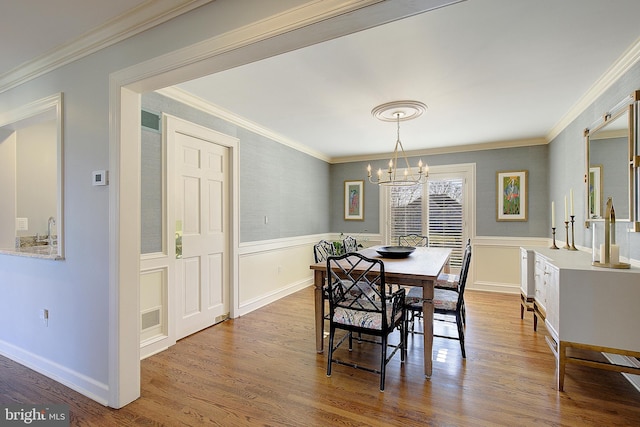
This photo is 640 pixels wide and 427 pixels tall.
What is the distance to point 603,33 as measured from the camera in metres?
2.05

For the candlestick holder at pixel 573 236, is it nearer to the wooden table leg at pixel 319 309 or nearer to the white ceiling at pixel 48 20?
the wooden table leg at pixel 319 309

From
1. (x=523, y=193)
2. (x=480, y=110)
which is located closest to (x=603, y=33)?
(x=480, y=110)

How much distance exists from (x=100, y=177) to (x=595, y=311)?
139 inches

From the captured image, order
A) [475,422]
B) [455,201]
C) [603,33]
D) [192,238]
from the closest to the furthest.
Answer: [475,422], [603,33], [192,238], [455,201]

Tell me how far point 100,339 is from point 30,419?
57cm

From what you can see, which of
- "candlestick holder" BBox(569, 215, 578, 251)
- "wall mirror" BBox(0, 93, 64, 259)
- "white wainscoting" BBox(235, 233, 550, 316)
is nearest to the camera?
"wall mirror" BBox(0, 93, 64, 259)

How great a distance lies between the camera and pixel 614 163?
8.43 feet

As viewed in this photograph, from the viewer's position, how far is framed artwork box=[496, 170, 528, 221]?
15.8 ft

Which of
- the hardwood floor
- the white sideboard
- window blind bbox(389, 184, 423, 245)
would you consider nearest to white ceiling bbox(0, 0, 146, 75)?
the hardwood floor

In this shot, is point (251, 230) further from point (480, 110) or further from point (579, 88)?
point (579, 88)

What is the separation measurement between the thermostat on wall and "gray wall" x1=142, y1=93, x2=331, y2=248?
69 cm

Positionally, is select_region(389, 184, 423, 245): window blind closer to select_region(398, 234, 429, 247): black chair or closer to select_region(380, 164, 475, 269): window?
select_region(380, 164, 475, 269): window

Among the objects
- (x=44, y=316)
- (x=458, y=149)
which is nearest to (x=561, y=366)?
(x=458, y=149)

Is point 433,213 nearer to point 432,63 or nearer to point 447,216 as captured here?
point 447,216
